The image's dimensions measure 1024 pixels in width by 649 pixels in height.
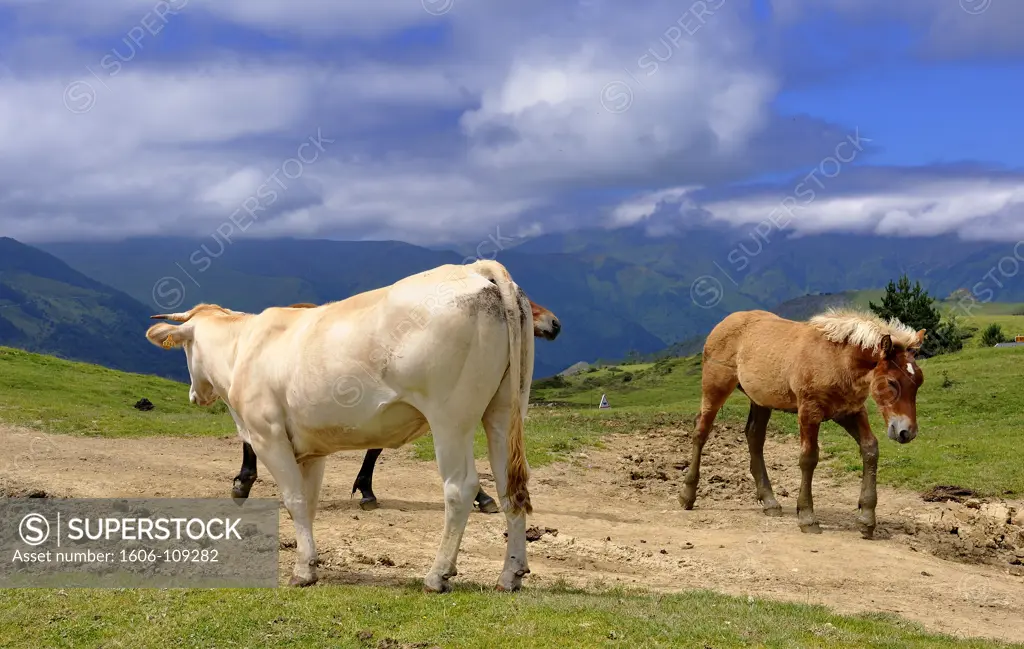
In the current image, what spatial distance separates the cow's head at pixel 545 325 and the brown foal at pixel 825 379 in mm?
5096

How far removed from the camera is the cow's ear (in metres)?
11.2

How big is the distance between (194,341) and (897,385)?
9.11 m

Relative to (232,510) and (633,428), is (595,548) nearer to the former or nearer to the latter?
(232,510)

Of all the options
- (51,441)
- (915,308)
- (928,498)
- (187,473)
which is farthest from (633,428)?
(915,308)

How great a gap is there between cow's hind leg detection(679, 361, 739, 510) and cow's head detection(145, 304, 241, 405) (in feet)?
25.7

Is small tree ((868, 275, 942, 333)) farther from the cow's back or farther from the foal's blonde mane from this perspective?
the cow's back

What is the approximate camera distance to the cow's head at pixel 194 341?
36.5ft

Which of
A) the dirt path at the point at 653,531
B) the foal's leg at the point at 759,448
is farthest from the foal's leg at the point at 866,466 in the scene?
the foal's leg at the point at 759,448

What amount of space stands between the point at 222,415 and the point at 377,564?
18.9 meters

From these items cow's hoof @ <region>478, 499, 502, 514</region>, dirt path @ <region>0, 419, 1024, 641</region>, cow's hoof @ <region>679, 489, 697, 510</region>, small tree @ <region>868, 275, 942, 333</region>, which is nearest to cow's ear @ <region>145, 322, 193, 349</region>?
dirt path @ <region>0, 419, 1024, 641</region>

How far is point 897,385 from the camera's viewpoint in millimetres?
12914

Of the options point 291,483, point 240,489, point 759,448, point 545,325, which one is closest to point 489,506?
point 240,489

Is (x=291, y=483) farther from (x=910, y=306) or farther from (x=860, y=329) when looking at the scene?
(x=910, y=306)

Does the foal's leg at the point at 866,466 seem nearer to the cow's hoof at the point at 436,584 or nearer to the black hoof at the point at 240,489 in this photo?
the cow's hoof at the point at 436,584
